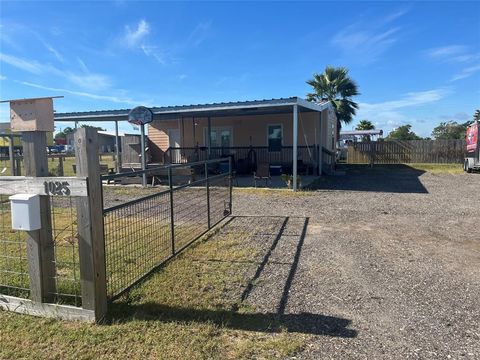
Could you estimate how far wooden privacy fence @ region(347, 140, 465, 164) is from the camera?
22778mm

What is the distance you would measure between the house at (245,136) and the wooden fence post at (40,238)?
38.1 ft

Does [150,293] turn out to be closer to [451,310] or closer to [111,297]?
[111,297]

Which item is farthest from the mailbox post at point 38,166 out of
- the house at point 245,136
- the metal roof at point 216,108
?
the house at point 245,136

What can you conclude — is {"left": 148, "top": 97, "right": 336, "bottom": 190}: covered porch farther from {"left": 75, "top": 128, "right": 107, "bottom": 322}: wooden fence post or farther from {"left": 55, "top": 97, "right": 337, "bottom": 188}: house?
{"left": 75, "top": 128, "right": 107, "bottom": 322}: wooden fence post

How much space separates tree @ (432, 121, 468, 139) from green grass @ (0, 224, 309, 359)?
51835 mm

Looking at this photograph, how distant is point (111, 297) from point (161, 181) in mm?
10658

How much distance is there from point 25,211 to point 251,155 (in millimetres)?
13985

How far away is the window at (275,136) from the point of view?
17.1m

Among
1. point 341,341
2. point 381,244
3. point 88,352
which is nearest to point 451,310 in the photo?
point 341,341

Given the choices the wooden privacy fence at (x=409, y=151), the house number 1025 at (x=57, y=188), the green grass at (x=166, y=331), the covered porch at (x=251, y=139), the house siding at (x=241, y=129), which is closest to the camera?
the green grass at (x=166, y=331)

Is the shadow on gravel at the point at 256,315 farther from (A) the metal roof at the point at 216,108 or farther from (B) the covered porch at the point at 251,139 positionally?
(B) the covered porch at the point at 251,139

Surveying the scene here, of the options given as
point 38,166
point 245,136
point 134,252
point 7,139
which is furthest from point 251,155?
point 38,166

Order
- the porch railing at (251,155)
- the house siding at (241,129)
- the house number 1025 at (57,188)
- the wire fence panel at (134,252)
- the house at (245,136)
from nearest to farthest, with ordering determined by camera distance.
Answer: the house number 1025 at (57,188) < the wire fence panel at (134,252) < the house at (245,136) < the porch railing at (251,155) < the house siding at (241,129)

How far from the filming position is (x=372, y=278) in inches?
160
